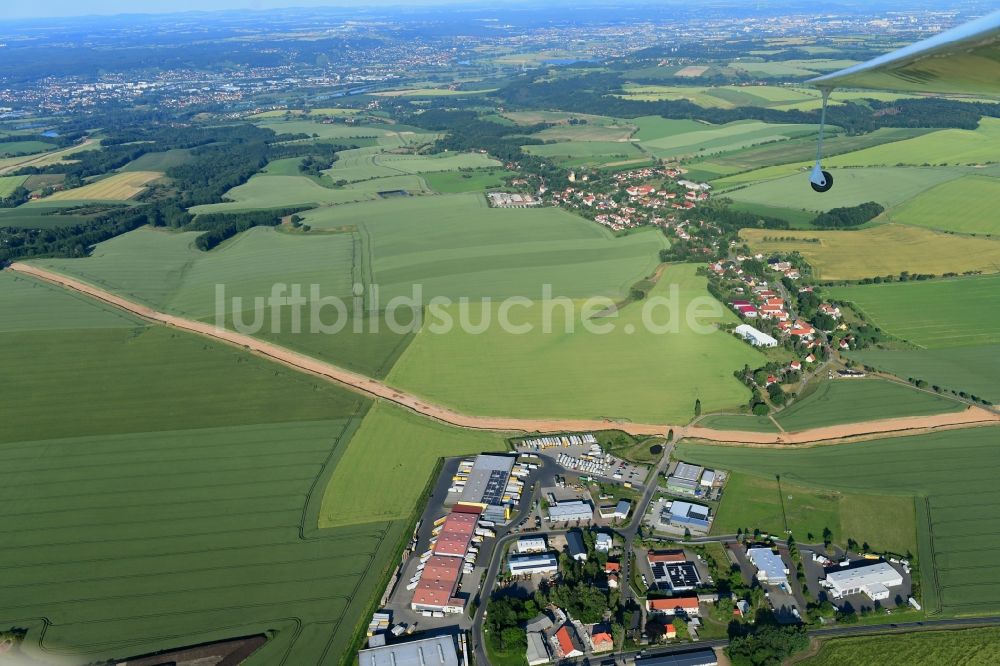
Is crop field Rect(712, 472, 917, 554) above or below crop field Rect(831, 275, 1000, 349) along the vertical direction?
below

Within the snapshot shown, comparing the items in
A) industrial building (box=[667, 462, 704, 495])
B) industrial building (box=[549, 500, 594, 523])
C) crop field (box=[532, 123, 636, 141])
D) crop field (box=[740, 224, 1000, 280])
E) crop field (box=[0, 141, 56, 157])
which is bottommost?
industrial building (box=[549, 500, 594, 523])

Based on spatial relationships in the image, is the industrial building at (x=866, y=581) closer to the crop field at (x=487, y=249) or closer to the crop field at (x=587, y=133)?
the crop field at (x=487, y=249)

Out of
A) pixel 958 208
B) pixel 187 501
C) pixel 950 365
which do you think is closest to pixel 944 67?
pixel 187 501

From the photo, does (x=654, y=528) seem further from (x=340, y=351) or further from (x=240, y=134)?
(x=240, y=134)

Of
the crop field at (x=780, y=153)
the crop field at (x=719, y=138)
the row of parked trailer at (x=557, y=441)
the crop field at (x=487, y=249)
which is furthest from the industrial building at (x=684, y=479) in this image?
the crop field at (x=719, y=138)

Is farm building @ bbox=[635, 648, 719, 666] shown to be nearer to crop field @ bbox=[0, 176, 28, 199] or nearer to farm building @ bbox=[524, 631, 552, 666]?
farm building @ bbox=[524, 631, 552, 666]

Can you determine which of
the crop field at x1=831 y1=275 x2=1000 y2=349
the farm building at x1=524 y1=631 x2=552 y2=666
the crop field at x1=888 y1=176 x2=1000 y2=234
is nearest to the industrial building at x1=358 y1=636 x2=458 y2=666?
the farm building at x1=524 y1=631 x2=552 y2=666

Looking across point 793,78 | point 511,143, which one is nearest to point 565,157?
point 511,143
